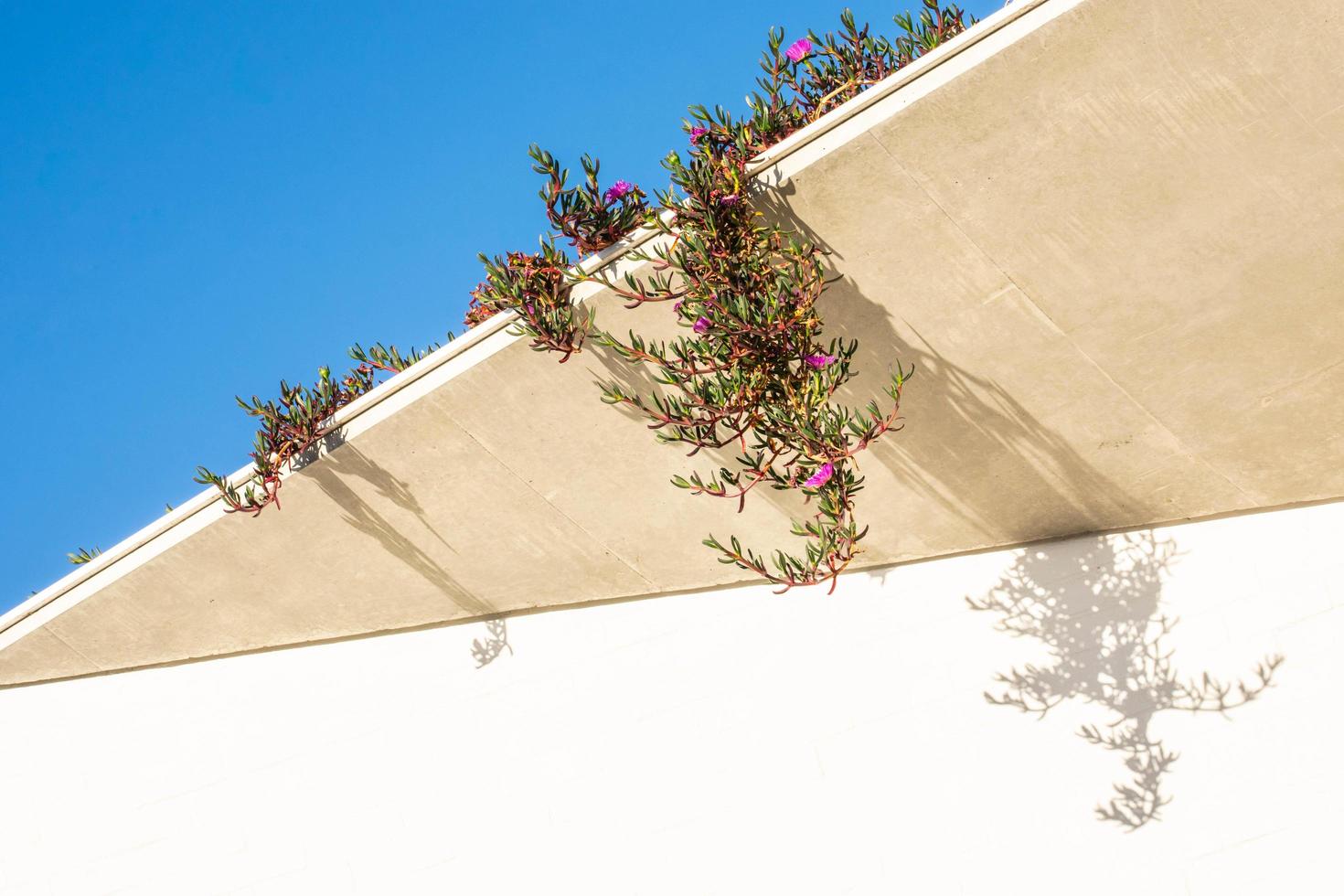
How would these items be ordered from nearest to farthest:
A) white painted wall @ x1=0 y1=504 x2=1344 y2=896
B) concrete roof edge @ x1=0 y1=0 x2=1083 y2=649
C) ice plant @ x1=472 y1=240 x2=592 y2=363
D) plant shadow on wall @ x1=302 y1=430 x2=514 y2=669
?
concrete roof edge @ x1=0 y1=0 x2=1083 y2=649 < ice plant @ x1=472 y1=240 x2=592 y2=363 < white painted wall @ x1=0 y1=504 x2=1344 y2=896 < plant shadow on wall @ x1=302 y1=430 x2=514 y2=669

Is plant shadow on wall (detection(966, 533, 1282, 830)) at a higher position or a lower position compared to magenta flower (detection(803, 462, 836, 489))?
lower

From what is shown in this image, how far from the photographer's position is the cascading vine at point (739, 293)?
4336 mm

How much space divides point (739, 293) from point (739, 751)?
2756mm

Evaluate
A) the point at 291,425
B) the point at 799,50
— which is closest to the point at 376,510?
the point at 291,425

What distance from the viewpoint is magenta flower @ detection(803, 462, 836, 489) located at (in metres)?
4.28

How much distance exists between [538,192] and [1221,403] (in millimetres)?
3237

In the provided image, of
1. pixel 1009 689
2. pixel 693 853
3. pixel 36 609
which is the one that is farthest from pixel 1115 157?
pixel 36 609

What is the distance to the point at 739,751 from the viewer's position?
5.96 meters

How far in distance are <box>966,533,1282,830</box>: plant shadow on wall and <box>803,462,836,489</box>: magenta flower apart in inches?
78.4

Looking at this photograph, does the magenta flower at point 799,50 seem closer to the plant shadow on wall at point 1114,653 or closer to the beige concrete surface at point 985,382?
the beige concrete surface at point 985,382

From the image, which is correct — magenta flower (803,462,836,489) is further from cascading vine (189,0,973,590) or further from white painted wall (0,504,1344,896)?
white painted wall (0,504,1344,896)

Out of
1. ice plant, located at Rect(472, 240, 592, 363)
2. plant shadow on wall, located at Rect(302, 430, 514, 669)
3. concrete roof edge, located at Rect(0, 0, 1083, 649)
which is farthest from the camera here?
plant shadow on wall, located at Rect(302, 430, 514, 669)

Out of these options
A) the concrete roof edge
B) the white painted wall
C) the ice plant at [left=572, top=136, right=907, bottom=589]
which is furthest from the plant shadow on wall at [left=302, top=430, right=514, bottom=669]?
the ice plant at [left=572, top=136, right=907, bottom=589]

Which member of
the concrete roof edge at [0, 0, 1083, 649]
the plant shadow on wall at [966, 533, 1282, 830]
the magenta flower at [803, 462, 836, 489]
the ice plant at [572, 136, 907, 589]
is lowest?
the plant shadow on wall at [966, 533, 1282, 830]
